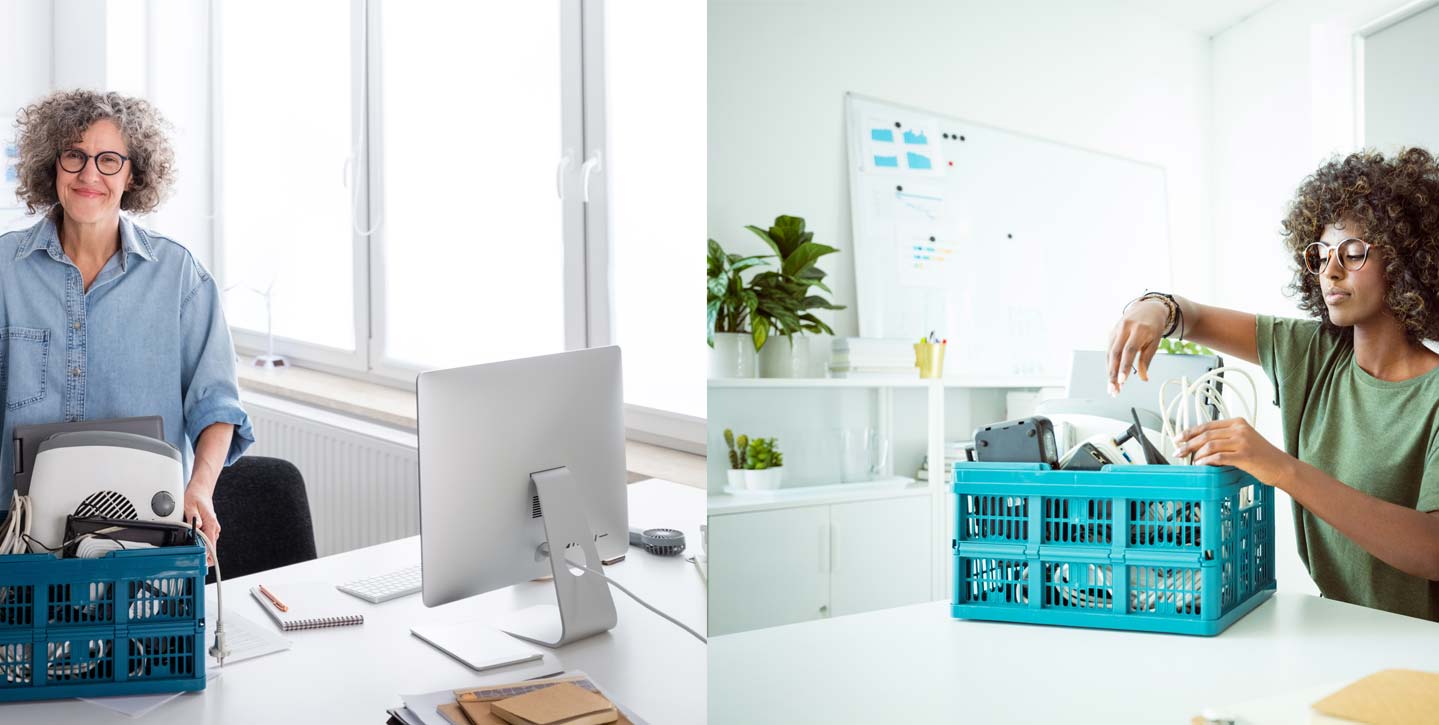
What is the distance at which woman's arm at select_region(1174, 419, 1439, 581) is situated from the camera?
44 cm

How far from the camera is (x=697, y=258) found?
1982 mm

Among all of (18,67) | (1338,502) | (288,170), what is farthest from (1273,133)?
(18,67)

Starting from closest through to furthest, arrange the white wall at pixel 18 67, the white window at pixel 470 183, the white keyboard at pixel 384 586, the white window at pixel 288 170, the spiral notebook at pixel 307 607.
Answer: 1. the spiral notebook at pixel 307 607
2. the white keyboard at pixel 384 586
3. the white window at pixel 470 183
4. the white window at pixel 288 170
5. the white wall at pixel 18 67

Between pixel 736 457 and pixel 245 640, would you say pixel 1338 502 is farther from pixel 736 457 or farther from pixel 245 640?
pixel 245 640

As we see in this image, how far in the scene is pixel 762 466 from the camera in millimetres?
507

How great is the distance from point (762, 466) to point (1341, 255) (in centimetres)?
27

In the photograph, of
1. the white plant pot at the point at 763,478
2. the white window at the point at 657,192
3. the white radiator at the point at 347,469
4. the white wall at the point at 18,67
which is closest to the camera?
the white plant pot at the point at 763,478

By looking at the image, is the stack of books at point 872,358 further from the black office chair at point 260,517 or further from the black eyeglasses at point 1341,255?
the black office chair at point 260,517

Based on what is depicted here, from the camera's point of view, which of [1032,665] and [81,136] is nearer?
[1032,665]

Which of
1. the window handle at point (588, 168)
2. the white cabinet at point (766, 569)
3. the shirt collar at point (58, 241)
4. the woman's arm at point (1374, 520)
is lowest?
the white cabinet at point (766, 569)

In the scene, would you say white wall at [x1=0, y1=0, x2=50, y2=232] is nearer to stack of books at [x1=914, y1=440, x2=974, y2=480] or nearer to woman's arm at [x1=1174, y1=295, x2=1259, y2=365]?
stack of books at [x1=914, y1=440, x2=974, y2=480]

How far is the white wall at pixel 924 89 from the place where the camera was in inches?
19.2

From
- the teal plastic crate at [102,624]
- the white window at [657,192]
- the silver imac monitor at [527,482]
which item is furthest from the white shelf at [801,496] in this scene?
the white window at [657,192]

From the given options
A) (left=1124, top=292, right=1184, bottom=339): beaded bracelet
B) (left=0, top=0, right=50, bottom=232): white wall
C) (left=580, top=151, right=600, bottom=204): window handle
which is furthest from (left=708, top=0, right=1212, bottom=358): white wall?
(left=0, top=0, right=50, bottom=232): white wall
